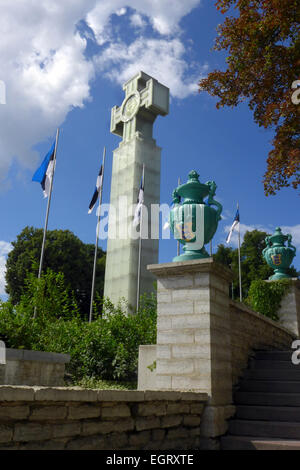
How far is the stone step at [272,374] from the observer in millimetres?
6966

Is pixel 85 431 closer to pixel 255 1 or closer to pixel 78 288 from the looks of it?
pixel 255 1

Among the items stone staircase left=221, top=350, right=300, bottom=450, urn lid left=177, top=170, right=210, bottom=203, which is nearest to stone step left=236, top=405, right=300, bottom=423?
stone staircase left=221, top=350, right=300, bottom=450

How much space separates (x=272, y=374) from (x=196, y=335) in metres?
2.52

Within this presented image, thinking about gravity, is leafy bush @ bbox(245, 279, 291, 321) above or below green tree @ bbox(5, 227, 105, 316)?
below

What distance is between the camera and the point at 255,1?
7684 millimetres

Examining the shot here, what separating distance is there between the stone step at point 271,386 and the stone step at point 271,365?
2.30 ft

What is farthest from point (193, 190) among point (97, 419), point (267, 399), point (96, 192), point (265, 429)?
point (96, 192)

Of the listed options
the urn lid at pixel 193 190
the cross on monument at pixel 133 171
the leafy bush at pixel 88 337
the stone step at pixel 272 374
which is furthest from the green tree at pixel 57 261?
the urn lid at pixel 193 190

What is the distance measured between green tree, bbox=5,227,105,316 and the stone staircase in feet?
79.6

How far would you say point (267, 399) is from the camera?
6.10 m

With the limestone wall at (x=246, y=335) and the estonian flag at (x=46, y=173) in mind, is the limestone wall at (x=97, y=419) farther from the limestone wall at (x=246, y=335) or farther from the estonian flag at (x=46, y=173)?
the estonian flag at (x=46, y=173)

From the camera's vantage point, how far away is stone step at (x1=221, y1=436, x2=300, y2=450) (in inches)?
187

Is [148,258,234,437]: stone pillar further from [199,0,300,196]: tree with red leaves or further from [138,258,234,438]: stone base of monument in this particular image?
[199,0,300,196]: tree with red leaves
